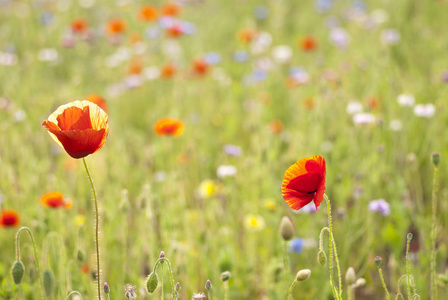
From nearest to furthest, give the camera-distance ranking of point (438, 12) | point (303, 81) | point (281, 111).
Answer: point (303, 81)
point (281, 111)
point (438, 12)

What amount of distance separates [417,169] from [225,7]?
4.45 m

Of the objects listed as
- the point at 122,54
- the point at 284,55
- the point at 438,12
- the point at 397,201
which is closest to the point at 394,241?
the point at 397,201

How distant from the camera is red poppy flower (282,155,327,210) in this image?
115 cm

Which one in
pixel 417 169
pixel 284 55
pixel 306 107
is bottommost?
pixel 417 169

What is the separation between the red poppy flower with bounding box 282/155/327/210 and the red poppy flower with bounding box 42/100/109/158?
0.45 meters

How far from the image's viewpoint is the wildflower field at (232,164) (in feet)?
5.58

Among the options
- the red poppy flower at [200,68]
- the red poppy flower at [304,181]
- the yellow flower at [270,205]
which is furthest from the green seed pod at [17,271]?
the red poppy flower at [200,68]

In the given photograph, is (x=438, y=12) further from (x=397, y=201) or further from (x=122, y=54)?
(x=397, y=201)

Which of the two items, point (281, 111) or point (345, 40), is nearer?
point (281, 111)

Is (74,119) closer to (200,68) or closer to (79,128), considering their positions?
(79,128)

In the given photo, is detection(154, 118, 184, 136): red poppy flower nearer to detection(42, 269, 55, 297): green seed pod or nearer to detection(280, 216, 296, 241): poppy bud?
detection(280, 216, 296, 241): poppy bud

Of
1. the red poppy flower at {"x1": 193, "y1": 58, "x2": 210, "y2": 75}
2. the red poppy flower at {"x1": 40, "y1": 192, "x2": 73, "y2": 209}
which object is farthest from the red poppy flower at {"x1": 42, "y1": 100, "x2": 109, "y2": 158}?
the red poppy flower at {"x1": 193, "y1": 58, "x2": 210, "y2": 75}

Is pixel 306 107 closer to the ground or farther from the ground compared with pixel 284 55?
closer to the ground

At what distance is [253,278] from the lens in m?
2.00
